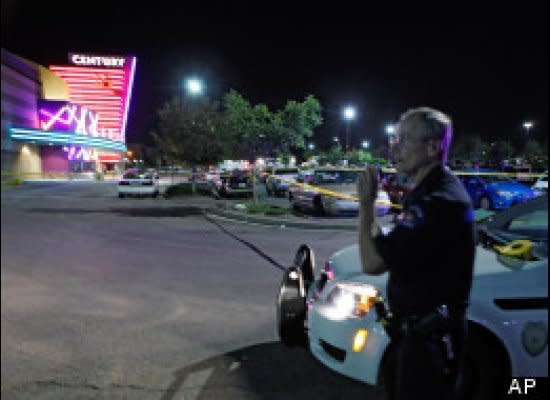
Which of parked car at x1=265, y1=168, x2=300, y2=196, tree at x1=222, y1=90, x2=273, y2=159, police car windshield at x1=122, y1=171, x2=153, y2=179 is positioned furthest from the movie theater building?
parked car at x1=265, y1=168, x2=300, y2=196

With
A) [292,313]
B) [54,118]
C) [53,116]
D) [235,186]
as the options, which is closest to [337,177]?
[235,186]

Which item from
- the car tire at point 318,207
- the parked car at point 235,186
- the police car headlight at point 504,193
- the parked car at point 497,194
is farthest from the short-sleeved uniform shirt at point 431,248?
the parked car at point 235,186

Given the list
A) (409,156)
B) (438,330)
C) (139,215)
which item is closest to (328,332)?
(438,330)

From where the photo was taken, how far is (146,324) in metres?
5.14

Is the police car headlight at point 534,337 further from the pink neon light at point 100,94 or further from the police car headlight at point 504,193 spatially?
the pink neon light at point 100,94

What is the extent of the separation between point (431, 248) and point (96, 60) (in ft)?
337

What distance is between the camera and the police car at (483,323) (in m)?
2.95

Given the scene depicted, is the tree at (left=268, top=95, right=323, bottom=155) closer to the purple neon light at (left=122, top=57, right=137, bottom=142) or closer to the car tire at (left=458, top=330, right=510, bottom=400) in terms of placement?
the car tire at (left=458, top=330, right=510, bottom=400)

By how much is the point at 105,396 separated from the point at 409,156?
2.83 metres

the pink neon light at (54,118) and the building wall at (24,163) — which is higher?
the pink neon light at (54,118)

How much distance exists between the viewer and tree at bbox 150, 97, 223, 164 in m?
27.0

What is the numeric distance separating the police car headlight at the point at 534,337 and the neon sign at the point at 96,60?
101147 millimetres

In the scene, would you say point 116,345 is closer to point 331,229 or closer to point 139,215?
point 331,229

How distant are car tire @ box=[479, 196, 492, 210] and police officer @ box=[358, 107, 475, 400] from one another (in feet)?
55.6
